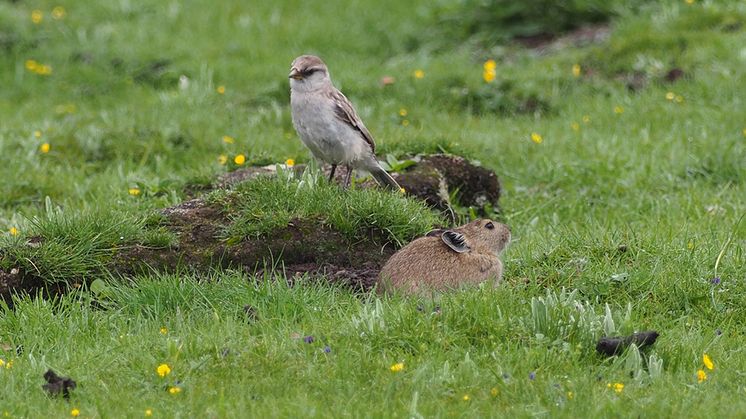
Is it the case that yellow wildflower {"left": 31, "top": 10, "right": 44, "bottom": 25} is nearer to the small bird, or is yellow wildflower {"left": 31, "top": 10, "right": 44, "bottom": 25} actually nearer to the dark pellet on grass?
the small bird

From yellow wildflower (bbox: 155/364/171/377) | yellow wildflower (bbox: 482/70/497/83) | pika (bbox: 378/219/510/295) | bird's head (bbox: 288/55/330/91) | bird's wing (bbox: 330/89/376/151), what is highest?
bird's head (bbox: 288/55/330/91)

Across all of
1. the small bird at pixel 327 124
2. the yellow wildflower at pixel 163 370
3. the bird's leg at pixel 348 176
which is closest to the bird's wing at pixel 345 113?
the small bird at pixel 327 124

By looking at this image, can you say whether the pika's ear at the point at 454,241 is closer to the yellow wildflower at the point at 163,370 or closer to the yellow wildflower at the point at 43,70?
the yellow wildflower at the point at 163,370

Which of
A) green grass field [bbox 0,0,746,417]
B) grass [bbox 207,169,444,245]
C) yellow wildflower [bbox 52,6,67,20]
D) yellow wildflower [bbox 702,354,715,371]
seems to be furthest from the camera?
yellow wildflower [bbox 52,6,67,20]

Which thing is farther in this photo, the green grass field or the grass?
the grass

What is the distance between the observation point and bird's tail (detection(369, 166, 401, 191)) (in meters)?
8.76

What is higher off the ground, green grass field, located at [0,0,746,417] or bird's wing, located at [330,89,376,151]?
bird's wing, located at [330,89,376,151]

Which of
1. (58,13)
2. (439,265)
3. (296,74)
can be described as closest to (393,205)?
(439,265)

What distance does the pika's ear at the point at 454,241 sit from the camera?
7.28 metres

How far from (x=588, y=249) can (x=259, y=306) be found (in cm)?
231

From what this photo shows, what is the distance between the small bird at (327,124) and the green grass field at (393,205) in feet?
2.48

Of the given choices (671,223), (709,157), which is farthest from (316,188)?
(709,157)

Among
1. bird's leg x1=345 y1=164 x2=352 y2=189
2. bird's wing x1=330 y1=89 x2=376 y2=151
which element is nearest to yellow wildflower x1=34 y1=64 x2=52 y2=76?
bird's wing x1=330 y1=89 x2=376 y2=151

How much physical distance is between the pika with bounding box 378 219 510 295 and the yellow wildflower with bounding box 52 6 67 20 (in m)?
11.2
